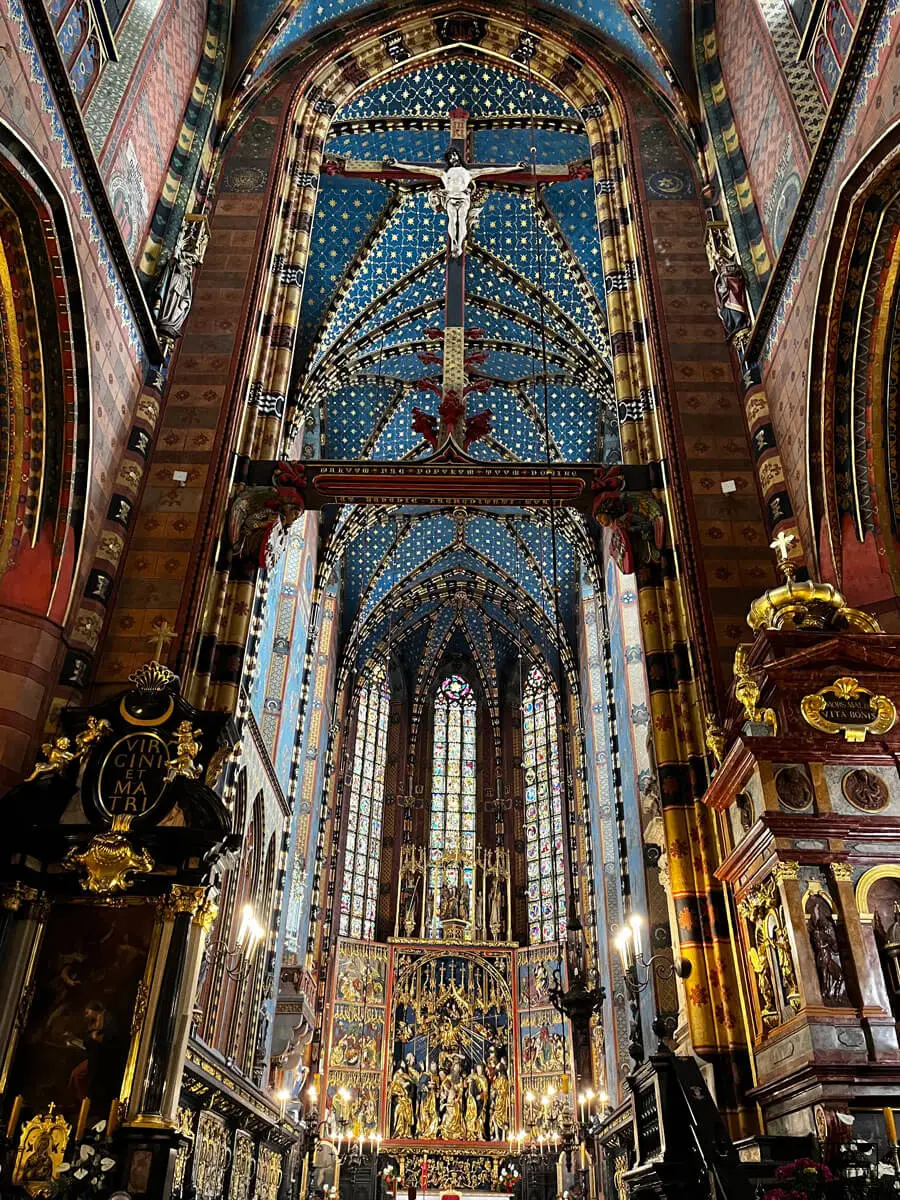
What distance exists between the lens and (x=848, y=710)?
7.23 m

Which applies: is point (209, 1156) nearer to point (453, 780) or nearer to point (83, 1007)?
point (83, 1007)

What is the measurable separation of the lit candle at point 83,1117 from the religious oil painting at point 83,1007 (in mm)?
50

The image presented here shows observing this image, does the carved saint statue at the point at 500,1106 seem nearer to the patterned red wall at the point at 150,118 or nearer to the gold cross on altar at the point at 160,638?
the gold cross on altar at the point at 160,638

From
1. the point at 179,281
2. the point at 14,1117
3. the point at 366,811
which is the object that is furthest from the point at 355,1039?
the point at 179,281

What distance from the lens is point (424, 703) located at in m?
26.5

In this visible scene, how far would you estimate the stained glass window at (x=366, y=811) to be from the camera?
22.7 metres

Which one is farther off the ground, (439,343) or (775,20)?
Answer: (439,343)

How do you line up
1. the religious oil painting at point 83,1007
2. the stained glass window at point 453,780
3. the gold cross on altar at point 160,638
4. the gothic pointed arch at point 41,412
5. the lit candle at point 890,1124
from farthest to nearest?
the stained glass window at point 453,780 → the gold cross on altar at point 160,638 → the gothic pointed arch at point 41,412 → the religious oil painting at point 83,1007 → the lit candle at point 890,1124

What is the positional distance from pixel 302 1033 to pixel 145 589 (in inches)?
368

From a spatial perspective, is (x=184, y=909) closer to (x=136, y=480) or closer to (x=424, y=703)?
(x=136, y=480)

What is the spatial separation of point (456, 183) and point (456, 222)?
745 millimetres

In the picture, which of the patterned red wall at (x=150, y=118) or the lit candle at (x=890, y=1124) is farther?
the patterned red wall at (x=150, y=118)

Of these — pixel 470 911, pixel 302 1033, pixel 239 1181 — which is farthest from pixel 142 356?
pixel 470 911


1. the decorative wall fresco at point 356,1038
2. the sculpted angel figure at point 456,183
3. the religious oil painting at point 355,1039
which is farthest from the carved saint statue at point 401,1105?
the sculpted angel figure at point 456,183
